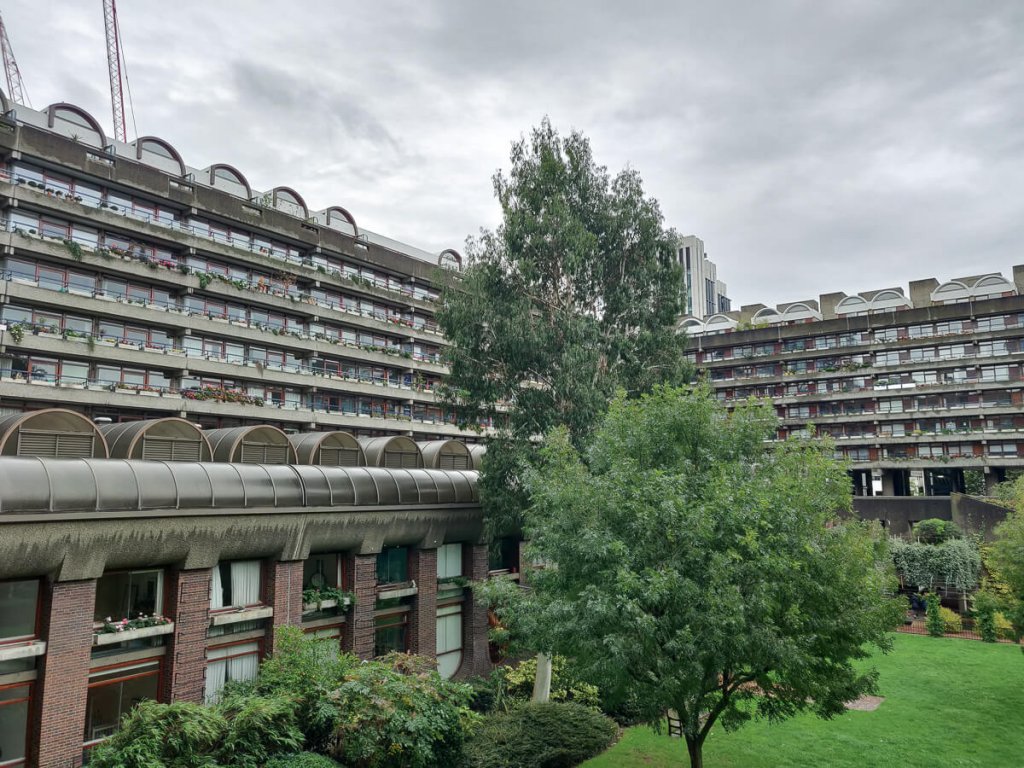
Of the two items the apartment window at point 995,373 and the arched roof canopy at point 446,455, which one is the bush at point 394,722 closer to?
the arched roof canopy at point 446,455

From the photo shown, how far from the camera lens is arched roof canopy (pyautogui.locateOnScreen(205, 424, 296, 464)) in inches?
1130

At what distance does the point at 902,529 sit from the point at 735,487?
4722cm

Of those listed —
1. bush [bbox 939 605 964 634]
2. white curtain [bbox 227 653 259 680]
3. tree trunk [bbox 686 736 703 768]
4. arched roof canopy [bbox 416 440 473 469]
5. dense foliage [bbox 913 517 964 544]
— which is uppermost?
arched roof canopy [bbox 416 440 473 469]

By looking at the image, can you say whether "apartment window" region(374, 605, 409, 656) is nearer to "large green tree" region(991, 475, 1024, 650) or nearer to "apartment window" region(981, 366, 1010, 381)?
"large green tree" region(991, 475, 1024, 650)

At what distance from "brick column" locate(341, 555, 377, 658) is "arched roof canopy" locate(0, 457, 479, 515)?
247 centimetres

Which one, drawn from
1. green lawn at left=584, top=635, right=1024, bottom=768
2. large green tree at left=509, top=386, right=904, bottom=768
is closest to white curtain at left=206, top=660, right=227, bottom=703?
large green tree at left=509, top=386, right=904, bottom=768

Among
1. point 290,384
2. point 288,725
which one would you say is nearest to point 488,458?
point 288,725

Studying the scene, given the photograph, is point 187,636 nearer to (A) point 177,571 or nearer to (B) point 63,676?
(A) point 177,571

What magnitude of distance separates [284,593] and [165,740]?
30.2 ft

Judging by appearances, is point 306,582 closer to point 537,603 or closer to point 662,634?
point 537,603

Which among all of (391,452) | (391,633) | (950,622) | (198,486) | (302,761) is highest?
(391,452)

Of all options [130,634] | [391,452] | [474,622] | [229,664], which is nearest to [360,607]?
[229,664]

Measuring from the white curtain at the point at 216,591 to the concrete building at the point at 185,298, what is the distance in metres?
15.1

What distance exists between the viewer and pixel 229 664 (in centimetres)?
2492
